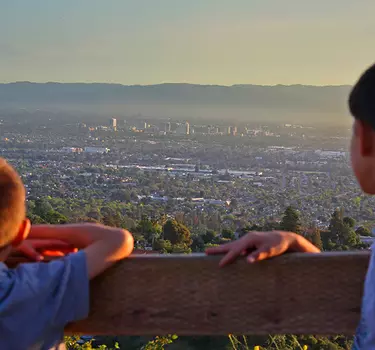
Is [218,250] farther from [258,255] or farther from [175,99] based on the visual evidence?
[175,99]

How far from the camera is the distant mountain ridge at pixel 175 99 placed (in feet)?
174

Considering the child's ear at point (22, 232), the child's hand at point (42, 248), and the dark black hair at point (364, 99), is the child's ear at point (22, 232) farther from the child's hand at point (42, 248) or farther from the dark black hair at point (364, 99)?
the dark black hair at point (364, 99)

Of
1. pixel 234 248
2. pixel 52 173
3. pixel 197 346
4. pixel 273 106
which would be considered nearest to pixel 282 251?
pixel 234 248

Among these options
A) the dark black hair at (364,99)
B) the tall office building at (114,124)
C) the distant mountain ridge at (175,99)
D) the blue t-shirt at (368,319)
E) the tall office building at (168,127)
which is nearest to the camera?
the dark black hair at (364,99)

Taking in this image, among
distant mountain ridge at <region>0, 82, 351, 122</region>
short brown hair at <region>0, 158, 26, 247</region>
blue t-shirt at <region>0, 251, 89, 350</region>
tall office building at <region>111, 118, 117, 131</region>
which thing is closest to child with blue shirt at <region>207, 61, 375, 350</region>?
blue t-shirt at <region>0, 251, 89, 350</region>

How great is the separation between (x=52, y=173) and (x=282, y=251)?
101ft

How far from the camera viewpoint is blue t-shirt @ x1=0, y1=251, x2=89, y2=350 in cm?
126

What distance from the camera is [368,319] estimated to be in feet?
4.10

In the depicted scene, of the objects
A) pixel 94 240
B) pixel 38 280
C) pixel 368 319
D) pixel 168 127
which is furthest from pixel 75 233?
pixel 168 127

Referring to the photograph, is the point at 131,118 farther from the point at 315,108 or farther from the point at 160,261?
the point at 160,261

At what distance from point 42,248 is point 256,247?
51 centimetres

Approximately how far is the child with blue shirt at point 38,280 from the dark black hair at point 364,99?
599 millimetres

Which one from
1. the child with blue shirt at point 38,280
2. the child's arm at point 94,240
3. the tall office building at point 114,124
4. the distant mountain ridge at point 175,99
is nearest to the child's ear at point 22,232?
the child with blue shirt at point 38,280

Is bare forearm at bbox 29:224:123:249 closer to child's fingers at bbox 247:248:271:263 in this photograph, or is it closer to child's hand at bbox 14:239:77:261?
child's hand at bbox 14:239:77:261
